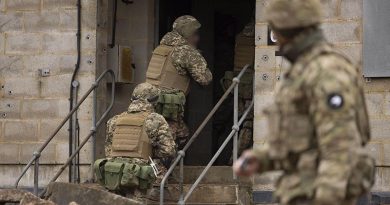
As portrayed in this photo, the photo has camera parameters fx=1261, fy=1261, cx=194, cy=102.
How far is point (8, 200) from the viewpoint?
12125 mm

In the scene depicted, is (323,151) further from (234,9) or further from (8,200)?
(234,9)

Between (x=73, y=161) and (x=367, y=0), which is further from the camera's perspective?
(x=73, y=161)

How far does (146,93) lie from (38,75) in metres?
1.75

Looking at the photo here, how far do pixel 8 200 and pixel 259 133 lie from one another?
8.32ft

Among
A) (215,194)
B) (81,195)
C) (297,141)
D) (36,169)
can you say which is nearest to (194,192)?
(215,194)

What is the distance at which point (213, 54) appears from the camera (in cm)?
1539

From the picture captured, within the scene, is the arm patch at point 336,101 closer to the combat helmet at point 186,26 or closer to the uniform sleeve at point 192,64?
the uniform sleeve at point 192,64

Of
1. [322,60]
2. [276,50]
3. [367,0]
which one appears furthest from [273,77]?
[322,60]

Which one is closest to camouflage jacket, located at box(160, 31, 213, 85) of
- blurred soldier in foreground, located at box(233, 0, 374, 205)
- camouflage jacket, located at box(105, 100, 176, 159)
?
camouflage jacket, located at box(105, 100, 176, 159)

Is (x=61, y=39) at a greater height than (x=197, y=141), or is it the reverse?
(x=61, y=39)

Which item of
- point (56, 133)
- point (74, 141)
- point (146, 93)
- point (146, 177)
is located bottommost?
point (146, 177)

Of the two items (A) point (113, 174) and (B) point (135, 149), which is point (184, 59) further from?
(A) point (113, 174)

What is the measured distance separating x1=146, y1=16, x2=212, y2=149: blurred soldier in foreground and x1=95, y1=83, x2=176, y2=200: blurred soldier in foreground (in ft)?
1.70

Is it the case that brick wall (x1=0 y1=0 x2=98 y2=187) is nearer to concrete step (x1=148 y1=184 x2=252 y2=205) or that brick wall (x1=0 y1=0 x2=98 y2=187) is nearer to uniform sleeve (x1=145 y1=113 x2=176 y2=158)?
concrete step (x1=148 y1=184 x2=252 y2=205)
